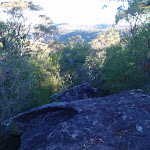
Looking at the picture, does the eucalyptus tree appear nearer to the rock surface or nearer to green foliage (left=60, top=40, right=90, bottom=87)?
the rock surface

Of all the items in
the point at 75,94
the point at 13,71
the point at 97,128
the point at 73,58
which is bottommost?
the point at 75,94

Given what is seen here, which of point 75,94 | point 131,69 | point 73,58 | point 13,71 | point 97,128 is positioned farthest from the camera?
point 73,58

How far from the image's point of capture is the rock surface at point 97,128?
105 inches

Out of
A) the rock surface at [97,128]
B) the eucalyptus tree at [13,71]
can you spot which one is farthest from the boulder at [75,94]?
the rock surface at [97,128]

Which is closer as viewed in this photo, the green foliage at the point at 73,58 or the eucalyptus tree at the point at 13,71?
the eucalyptus tree at the point at 13,71

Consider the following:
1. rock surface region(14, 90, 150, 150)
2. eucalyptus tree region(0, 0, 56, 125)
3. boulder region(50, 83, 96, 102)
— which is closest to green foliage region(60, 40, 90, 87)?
boulder region(50, 83, 96, 102)

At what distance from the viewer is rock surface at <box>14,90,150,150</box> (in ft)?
8.77

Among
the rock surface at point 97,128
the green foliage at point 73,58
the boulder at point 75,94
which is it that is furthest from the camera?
the green foliage at point 73,58

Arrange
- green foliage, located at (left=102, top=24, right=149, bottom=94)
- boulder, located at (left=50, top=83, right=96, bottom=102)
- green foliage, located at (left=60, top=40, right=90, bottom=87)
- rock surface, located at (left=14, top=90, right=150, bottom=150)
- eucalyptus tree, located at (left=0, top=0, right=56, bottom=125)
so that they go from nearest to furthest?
rock surface, located at (left=14, top=90, right=150, bottom=150) < eucalyptus tree, located at (left=0, top=0, right=56, bottom=125) < boulder, located at (left=50, top=83, right=96, bottom=102) < green foliage, located at (left=102, top=24, right=149, bottom=94) < green foliage, located at (left=60, top=40, right=90, bottom=87)

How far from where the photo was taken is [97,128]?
310 centimetres

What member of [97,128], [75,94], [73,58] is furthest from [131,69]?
[73,58]

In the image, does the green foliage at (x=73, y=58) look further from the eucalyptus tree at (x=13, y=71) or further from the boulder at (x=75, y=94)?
the eucalyptus tree at (x=13, y=71)

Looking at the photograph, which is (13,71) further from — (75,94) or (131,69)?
(131,69)

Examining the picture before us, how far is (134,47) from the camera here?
9.08 meters
